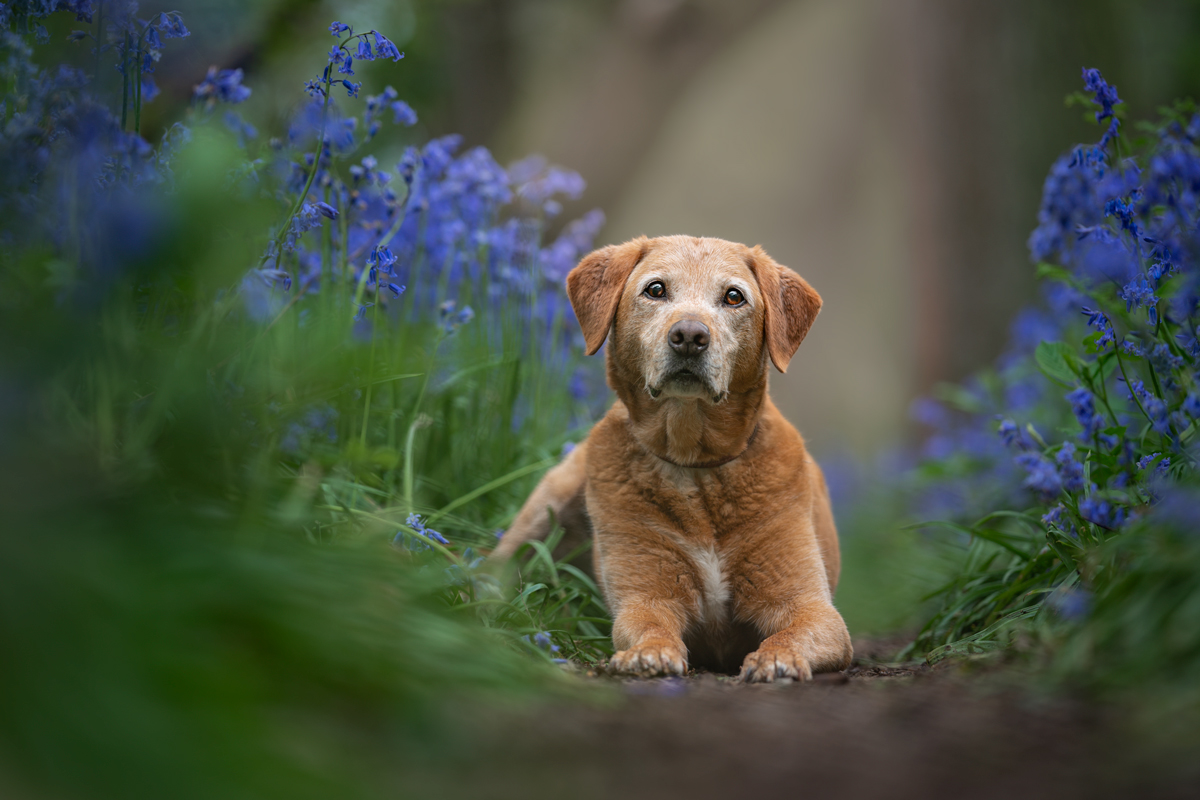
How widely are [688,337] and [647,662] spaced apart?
1.14m

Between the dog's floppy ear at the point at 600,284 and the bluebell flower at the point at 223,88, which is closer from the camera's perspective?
the bluebell flower at the point at 223,88

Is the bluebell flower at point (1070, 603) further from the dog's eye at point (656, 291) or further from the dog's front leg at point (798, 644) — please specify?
the dog's eye at point (656, 291)

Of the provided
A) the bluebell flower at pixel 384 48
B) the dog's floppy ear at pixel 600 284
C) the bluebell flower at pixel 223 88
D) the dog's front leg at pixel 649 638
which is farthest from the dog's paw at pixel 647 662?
the bluebell flower at pixel 223 88

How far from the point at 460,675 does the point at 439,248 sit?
3090 millimetres

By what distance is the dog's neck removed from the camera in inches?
136

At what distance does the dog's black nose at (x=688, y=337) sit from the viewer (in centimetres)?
317

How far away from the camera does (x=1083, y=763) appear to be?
163cm

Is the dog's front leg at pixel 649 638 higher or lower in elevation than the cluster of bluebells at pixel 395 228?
lower

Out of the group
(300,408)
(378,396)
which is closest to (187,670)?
(300,408)

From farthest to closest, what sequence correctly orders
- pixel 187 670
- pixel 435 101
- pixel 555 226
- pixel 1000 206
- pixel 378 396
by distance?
pixel 555 226, pixel 435 101, pixel 1000 206, pixel 378 396, pixel 187 670

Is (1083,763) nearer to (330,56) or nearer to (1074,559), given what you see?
(1074,559)

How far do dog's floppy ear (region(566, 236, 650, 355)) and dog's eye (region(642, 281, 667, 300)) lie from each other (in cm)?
15

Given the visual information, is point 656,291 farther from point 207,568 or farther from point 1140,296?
point 207,568

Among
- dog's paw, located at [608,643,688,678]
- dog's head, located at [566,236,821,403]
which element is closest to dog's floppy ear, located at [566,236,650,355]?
dog's head, located at [566,236,821,403]
